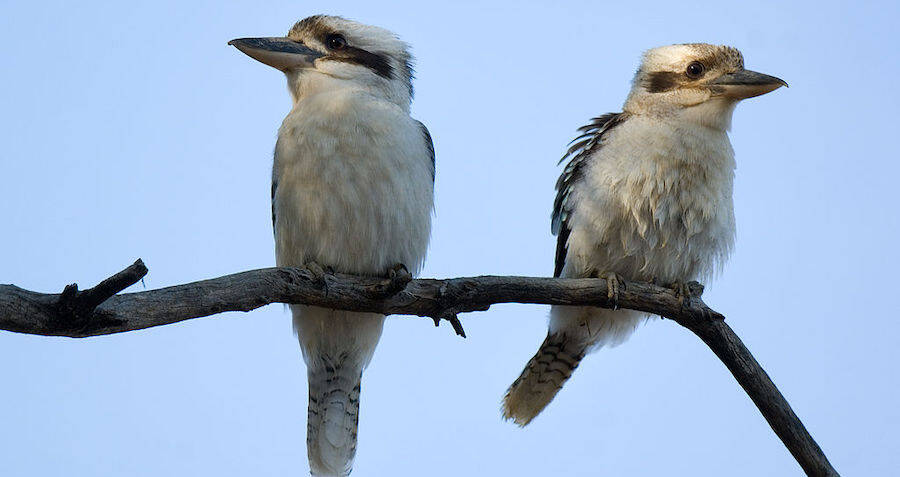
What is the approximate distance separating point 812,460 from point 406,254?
181 centimetres

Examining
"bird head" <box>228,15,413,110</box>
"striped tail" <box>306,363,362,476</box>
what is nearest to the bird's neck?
"bird head" <box>228,15,413,110</box>

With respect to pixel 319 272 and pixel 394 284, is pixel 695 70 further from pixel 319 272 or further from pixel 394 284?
pixel 319 272

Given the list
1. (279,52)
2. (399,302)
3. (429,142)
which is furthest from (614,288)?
(279,52)

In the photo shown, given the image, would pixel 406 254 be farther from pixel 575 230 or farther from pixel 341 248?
pixel 575 230

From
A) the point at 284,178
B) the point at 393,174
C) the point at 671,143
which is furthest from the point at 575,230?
the point at 284,178

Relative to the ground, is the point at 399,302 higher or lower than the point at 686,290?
lower

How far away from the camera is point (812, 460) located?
4.04 m

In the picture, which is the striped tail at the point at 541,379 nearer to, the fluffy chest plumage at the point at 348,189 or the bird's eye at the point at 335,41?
the fluffy chest plumage at the point at 348,189

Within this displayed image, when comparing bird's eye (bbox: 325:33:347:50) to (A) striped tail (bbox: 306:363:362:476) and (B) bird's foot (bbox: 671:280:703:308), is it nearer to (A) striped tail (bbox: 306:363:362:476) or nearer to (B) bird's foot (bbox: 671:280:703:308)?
(A) striped tail (bbox: 306:363:362:476)

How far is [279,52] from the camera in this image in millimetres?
4852

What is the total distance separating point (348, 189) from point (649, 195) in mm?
1300

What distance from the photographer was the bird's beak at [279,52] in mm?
4812

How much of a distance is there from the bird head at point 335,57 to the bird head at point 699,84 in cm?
115

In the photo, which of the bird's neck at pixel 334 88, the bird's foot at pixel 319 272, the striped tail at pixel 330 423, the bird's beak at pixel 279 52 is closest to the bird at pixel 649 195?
the striped tail at pixel 330 423
